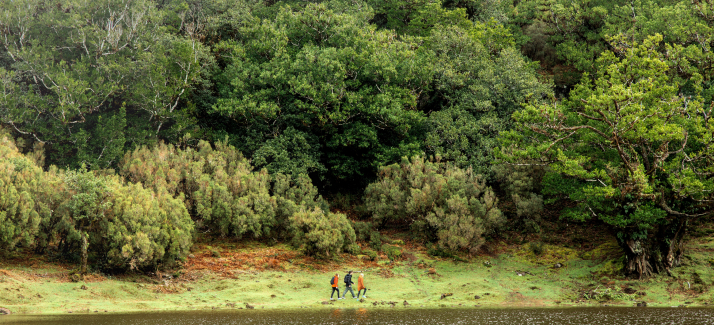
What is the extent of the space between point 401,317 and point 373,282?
785 centimetres

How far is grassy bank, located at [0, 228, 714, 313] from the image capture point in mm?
24078

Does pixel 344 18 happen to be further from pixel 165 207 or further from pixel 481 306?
pixel 481 306

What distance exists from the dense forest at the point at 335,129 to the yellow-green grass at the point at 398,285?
131 centimetres

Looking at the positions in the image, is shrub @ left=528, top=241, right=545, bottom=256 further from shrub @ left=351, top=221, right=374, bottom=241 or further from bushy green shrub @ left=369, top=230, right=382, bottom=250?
shrub @ left=351, top=221, right=374, bottom=241

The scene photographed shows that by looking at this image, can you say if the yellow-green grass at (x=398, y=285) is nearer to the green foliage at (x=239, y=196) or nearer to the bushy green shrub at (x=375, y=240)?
the green foliage at (x=239, y=196)

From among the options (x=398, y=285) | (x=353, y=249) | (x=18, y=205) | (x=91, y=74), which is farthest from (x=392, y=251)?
(x=91, y=74)

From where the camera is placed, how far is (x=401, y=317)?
21.5 m

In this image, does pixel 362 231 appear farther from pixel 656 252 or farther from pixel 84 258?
pixel 656 252

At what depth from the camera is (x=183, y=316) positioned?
2114 centimetres

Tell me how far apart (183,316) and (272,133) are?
21205 mm

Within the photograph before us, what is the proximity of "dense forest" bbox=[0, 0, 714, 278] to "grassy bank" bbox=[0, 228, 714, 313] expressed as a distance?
1.12 m

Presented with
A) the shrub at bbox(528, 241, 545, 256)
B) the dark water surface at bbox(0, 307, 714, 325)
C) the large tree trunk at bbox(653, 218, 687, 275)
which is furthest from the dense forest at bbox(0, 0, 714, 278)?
the dark water surface at bbox(0, 307, 714, 325)

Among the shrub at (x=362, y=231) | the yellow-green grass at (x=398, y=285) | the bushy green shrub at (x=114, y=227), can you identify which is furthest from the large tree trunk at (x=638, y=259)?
the bushy green shrub at (x=114, y=227)

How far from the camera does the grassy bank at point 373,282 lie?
24078 millimetres
